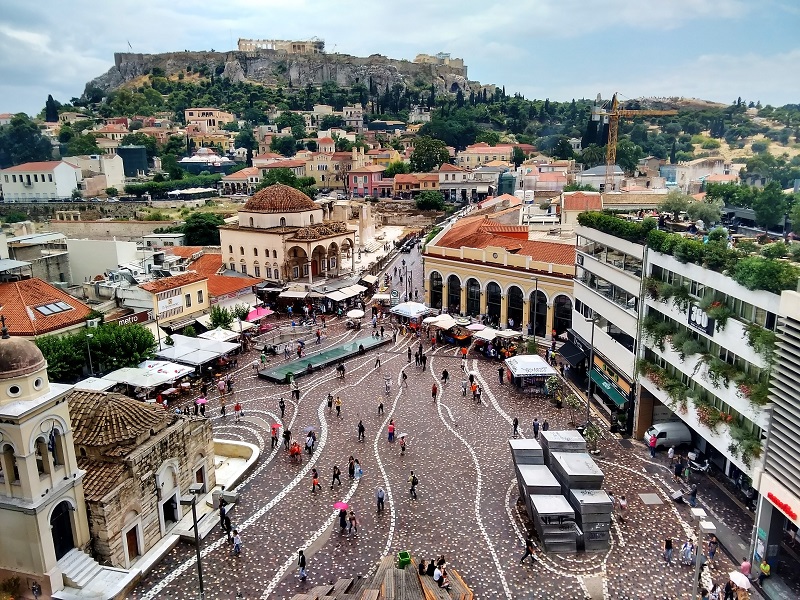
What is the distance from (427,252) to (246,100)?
138775mm

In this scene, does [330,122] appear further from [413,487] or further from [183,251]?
[413,487]

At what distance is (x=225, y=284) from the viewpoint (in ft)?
141

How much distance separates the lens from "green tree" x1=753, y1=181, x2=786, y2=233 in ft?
94.5

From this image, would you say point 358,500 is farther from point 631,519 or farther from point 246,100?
point 246,100

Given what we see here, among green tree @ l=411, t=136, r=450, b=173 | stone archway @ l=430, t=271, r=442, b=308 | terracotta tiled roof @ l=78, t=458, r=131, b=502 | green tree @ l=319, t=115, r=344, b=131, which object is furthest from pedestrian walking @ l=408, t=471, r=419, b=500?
green tree @ l=319, t=115, r=344, b=131

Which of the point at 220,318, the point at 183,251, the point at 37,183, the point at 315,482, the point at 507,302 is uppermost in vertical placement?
the point at 37,183

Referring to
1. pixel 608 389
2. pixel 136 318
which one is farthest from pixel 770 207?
pixel 136 318

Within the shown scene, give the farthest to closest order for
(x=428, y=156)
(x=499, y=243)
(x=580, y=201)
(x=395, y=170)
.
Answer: (x=395, y=170) < (x=428, y=156) < (x=580, y=201) < (x=499, y=243)

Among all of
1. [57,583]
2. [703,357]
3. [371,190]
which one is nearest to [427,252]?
[703,357]

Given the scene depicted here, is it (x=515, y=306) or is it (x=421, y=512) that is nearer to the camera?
(x=421, y=512)

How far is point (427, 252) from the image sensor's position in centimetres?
4478

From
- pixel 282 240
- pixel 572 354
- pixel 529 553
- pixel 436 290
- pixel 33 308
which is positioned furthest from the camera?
pixel 282 240

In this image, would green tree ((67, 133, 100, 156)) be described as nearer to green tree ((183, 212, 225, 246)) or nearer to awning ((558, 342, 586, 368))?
green tree ((183, 212, 225, 246))

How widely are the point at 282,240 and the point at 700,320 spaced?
3441 centimetres
